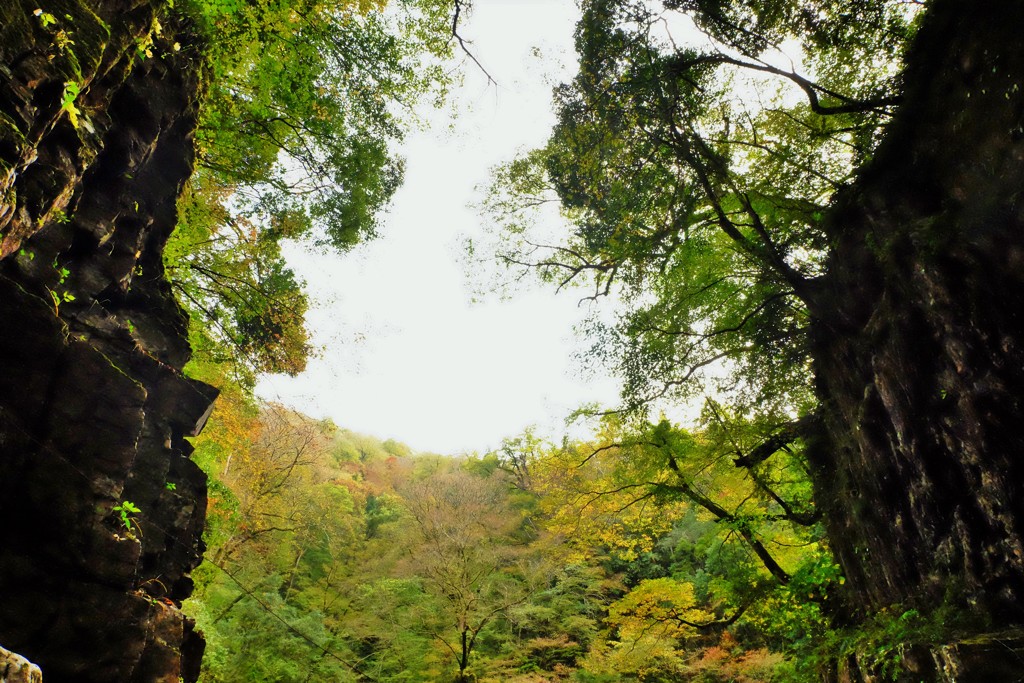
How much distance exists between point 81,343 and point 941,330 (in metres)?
8.34

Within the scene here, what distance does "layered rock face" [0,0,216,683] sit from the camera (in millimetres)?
2986

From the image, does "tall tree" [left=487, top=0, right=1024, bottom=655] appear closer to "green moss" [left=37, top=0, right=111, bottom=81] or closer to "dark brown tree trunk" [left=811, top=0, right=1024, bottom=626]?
"dark brown tree trunk" [left=811, top=0, right=1024, bottom=626]

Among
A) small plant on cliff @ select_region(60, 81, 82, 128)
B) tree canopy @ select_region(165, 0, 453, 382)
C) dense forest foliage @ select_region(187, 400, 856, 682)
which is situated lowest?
dense forest foliage @ select_region(187, 400, 856, 682)

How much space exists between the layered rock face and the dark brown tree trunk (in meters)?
7.09

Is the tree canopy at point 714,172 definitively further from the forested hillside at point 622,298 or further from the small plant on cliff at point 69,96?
the small plant on cliff at point 69,96

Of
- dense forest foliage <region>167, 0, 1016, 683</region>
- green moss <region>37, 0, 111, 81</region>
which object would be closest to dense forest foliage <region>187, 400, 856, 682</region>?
dense forest foliage <region>167, 0, 1016, 683</region>

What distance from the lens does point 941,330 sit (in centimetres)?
444

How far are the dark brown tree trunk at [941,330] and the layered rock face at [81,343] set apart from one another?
7094 mm

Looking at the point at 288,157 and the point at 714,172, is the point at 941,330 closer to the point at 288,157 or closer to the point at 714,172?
the point at 714,172

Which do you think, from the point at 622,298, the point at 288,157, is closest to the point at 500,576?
the point at 622,298

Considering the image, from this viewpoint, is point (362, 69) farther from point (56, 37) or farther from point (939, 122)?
point (939, 122)

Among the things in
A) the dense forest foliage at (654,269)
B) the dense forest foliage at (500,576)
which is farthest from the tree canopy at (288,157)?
the dense forest foliage at (500,576)

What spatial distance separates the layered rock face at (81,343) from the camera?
9.80 ft

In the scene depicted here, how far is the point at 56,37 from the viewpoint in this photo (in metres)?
2.93
